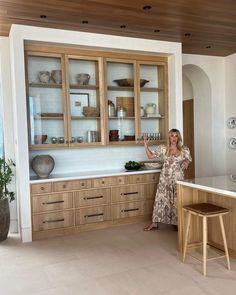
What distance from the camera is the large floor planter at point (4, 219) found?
405 centimetres

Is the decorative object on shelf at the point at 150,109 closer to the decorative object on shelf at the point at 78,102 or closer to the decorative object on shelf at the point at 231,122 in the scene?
the decorative object on shelf at the point at 78,102

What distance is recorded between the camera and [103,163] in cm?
505

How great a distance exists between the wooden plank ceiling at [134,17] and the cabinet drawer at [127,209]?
8.36 feet

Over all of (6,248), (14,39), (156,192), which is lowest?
(6,248)

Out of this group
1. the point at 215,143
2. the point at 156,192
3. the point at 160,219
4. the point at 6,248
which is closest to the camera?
the point at 6,248

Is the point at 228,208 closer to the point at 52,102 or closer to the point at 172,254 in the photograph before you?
the point at 172,254

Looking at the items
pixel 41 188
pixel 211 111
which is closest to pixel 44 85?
pixel 41 188

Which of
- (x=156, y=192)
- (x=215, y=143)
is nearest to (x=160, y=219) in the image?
(x=156, y=192)

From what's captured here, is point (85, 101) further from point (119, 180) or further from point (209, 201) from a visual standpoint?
point (209, 201)

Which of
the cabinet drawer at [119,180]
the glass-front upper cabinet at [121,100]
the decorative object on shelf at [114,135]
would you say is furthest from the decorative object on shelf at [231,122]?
the cabinet drawer at [119,180]

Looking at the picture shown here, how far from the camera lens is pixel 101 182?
14.6ft

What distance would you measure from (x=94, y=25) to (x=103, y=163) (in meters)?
2.14

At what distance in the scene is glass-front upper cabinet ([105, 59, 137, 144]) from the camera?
4.85m

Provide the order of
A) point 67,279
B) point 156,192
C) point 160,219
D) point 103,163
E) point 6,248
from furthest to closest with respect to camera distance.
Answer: point 103,163 → point 156,192 → point 160,219 → point 6,248 → point 67,279
